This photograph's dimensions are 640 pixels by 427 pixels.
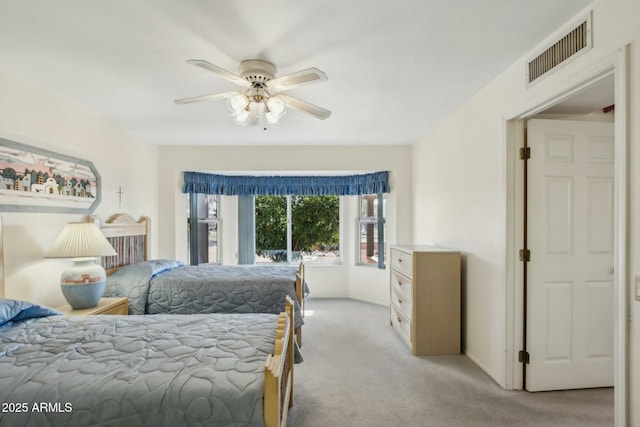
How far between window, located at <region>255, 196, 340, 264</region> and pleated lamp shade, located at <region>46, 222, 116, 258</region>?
2.95 m

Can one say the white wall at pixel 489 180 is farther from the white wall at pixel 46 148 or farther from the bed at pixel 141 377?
the white wall at pixel 46 148

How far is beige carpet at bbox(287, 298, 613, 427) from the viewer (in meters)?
1.98

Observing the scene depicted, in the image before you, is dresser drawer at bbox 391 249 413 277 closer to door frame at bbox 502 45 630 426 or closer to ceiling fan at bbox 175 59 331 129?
door frame at bbox 502 45 630 426

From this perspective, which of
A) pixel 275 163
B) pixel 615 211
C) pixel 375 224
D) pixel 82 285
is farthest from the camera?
pixel 375 224

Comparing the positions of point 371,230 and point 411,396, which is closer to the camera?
point 411,396

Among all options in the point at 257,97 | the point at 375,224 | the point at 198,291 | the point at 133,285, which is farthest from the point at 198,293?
the point at 375,224

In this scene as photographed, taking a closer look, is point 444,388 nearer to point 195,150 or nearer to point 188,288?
point 188,288

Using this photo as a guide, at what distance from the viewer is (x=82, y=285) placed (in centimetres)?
245

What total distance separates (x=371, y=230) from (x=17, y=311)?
165 inches

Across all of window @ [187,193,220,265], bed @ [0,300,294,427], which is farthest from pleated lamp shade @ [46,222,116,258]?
window @ [187,193,220,265]

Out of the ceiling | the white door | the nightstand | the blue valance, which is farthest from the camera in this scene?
the blue valance

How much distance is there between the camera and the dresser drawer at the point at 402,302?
306 centimetres

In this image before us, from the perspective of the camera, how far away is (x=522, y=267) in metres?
2.27

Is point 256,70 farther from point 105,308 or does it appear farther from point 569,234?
point 569,234
